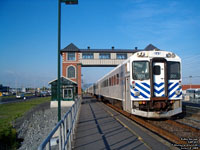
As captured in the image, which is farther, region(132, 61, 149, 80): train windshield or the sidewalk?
region(132, 61, 149, 80): train windshield

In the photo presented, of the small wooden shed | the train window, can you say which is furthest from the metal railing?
the small wooden shed

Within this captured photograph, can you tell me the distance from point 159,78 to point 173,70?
3.00 ft

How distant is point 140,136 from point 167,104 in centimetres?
331

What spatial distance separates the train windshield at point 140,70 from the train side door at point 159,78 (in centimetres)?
40

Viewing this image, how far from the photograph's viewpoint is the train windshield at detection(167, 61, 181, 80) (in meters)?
10.3

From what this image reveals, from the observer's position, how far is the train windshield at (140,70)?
32.7 ft

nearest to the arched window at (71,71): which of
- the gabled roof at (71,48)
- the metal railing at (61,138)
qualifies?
the gabled roof at (71,48)

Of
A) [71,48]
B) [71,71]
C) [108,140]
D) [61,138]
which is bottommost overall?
[108,140]

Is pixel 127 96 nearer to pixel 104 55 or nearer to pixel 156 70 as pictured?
pixel 156 70

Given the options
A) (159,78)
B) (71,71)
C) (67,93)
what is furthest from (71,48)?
(159,78)

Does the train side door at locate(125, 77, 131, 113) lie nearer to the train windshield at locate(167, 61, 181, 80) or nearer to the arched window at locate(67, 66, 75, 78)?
the train windshield at locate(167, 61, 181, 80)

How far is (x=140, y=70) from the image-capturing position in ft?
32.9

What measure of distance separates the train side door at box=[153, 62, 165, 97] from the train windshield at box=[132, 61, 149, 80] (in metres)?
0.40

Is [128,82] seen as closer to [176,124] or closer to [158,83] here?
[158,83]
